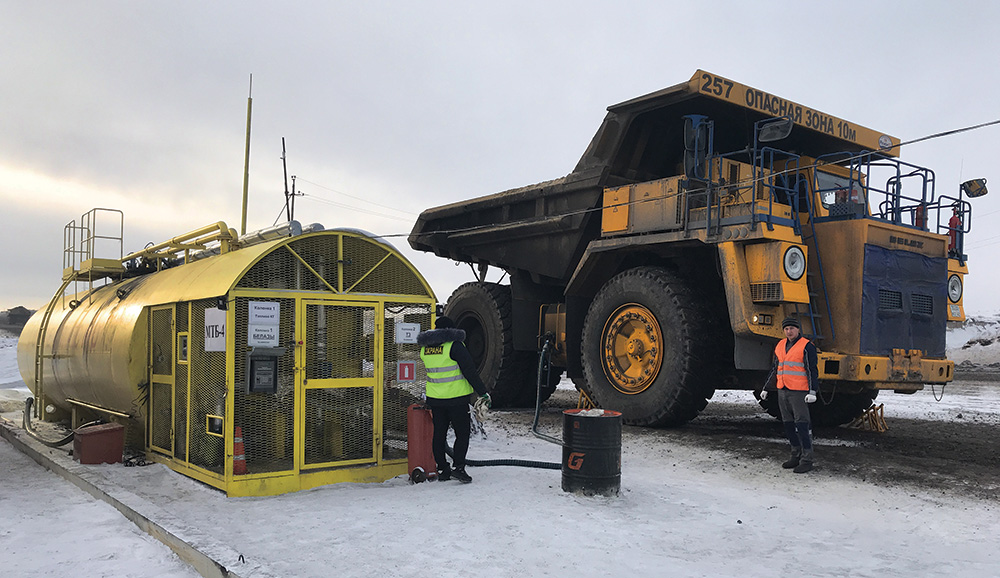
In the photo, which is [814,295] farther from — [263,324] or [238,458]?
[238,458]

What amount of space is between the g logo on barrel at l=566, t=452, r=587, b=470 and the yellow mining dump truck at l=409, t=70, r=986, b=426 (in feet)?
10.3

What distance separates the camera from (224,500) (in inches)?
274

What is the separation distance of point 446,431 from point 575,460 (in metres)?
1.39

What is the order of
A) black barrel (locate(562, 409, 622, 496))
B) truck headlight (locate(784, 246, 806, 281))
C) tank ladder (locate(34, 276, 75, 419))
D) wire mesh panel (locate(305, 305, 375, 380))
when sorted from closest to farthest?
black barrel (locate(562, 409, 622, 496))
wire mesh panel (locate(305, 305, 375, 380))
truck headlight (locate(784, 246, 806, 281))
tank ladder (locate(34, 276, 75, 419))

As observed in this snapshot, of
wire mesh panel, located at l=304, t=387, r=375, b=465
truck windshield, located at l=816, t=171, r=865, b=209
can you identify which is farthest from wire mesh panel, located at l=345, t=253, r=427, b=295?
truck windshield, located at l=816, t=171, r=865, b=209

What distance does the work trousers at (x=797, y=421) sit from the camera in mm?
8211

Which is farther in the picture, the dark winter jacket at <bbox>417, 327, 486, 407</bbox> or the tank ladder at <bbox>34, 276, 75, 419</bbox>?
the tank ladder at <bbox>34, 276, 75, 419</bbox>

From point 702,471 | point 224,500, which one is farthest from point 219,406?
point 702,471

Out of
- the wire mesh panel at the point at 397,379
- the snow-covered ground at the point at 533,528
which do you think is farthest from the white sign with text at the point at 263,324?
the snow-covered ground at the point at 533,528

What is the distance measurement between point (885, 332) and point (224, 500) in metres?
7.61

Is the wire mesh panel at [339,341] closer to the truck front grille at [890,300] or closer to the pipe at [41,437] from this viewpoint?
the pipe at [41,437]

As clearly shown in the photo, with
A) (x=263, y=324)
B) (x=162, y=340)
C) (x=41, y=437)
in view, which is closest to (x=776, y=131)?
(x=263, y=324)

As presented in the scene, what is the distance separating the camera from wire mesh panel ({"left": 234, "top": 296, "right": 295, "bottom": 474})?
23.8 feet

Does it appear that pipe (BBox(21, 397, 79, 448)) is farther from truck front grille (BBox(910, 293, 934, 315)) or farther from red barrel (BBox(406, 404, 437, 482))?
truck front grille (BBox(910, 293, 934, 315))
